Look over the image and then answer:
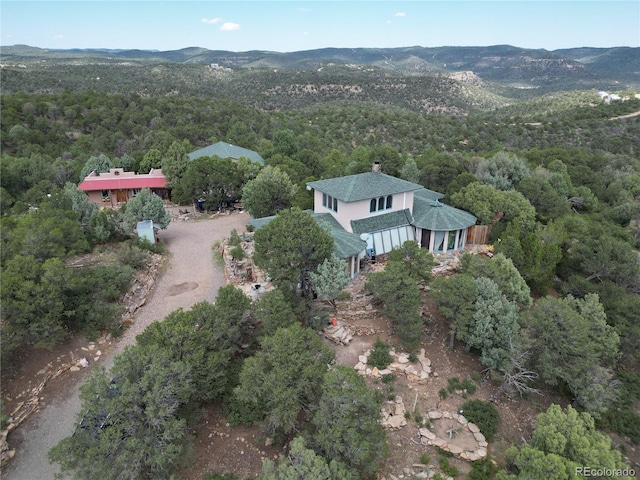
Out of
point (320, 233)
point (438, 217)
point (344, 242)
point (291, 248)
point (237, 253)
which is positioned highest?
point (320, 233)

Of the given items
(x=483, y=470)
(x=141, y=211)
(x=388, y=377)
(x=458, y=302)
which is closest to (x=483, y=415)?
(x=483, y=470)

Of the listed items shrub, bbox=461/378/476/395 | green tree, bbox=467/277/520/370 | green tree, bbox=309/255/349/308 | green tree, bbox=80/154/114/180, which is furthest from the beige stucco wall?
green tree, bbox=80/154/114/180

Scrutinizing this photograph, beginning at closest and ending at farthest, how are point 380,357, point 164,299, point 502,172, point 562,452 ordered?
point 562,452, point 380,357, point 164,299, point 502,172

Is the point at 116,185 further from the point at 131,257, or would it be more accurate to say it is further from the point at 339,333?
the point at 339,333

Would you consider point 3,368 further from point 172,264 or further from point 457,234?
point 457,234

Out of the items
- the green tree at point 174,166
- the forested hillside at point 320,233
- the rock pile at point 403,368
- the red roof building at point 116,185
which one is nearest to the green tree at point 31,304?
the forested hillside at point 320,233

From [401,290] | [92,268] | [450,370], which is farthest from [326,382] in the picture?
[92,268]
